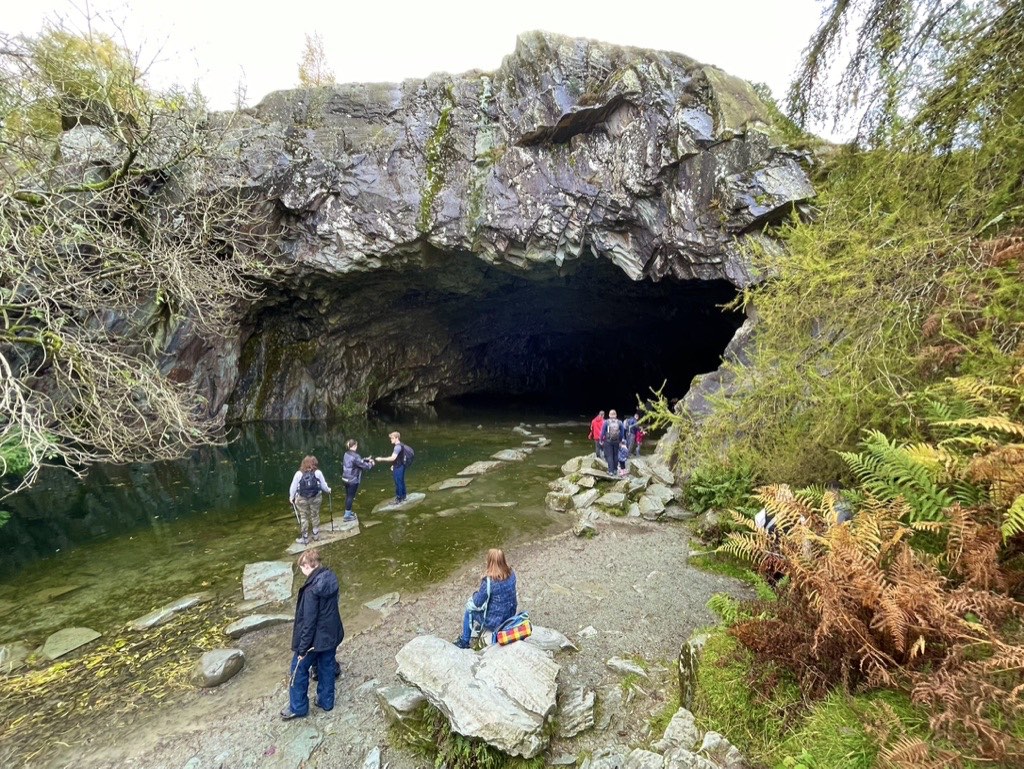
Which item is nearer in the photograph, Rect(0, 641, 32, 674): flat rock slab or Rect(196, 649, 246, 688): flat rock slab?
Rect(196, 649, 246, 688): flat rock slab

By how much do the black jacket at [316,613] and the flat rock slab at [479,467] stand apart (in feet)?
32.2

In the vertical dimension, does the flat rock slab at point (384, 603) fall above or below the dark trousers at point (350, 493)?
below

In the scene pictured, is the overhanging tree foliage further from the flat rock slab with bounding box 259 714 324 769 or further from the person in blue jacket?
the flat rock slab with bounding box 259 714 324 769

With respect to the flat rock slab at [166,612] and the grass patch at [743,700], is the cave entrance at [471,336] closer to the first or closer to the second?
the flat rock slab at [166,612]

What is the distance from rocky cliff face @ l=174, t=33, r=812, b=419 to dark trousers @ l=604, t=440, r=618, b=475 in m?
6.47

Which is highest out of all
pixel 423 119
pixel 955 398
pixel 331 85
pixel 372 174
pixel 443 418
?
pixel 331 85

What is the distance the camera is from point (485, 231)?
63.2 ft

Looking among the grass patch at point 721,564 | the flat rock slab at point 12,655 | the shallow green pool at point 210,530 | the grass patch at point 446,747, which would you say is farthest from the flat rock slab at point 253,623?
the grass patch at point 721,564

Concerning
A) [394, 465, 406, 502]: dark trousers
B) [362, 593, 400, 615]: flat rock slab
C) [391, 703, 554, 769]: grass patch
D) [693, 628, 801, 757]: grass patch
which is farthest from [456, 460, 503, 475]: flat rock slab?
[693, 628, 801, 757]: grass patch

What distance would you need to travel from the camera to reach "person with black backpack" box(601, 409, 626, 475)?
12.8m

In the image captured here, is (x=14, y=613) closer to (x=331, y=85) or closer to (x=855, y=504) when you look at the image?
(x=855, y=504)

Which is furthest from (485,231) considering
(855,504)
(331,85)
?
(855,504)

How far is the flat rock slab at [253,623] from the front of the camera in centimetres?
688

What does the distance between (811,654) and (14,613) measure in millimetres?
11238
